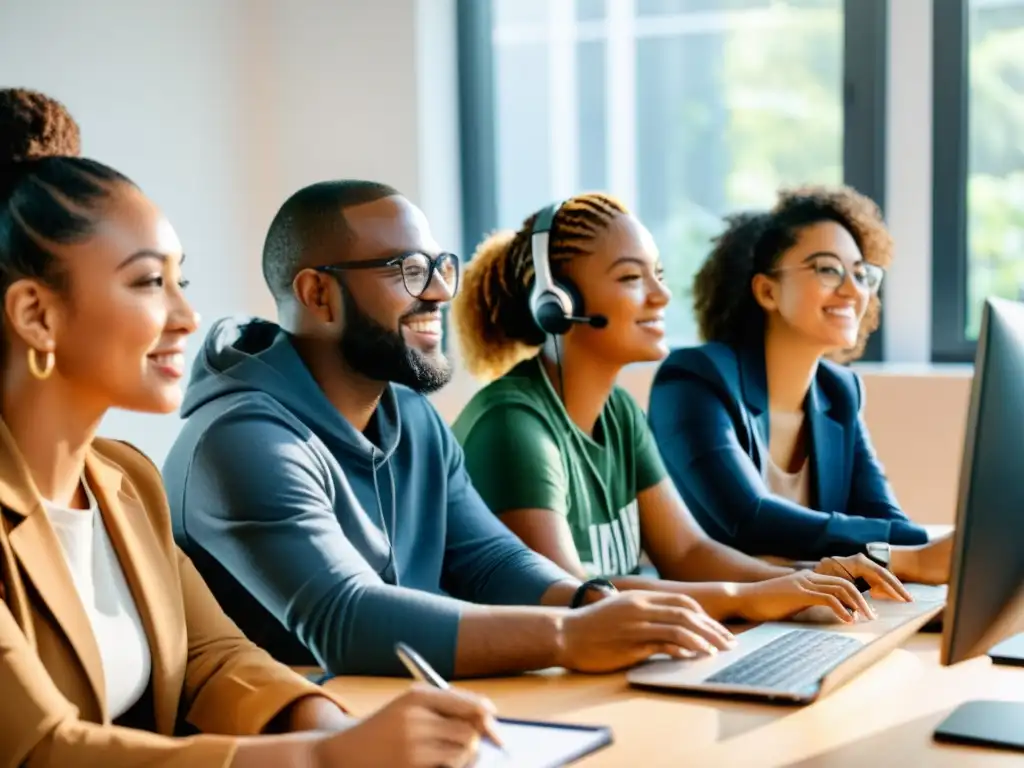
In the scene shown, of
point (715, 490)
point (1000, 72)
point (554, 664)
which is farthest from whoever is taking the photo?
point (1000, 72)

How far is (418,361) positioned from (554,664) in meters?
0.51

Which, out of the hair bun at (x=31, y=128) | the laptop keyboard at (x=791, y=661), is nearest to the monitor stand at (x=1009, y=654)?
the laptop keyboard at (x=791, y=661)

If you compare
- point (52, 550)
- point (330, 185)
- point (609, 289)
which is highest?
point (330, 185)

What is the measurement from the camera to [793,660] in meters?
1.51

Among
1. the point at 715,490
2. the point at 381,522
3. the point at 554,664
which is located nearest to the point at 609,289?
the point at 715,490

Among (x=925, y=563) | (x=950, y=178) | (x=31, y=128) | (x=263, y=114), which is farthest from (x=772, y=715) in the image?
(x=263, y=114)

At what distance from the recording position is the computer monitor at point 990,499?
1.12 m

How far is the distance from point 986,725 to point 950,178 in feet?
8.92

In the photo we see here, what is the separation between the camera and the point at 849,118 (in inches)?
151

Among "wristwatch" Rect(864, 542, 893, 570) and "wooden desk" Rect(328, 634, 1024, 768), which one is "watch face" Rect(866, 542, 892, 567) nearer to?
"wristwatch" Rect(864, 542, 893, 570)

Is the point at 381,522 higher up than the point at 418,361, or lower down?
lower down

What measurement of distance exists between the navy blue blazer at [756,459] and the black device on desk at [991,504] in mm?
1079

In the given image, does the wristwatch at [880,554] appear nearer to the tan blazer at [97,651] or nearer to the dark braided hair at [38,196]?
the tan blazer at [97,651]

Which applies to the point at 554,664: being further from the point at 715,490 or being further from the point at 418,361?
the point at 715,490
